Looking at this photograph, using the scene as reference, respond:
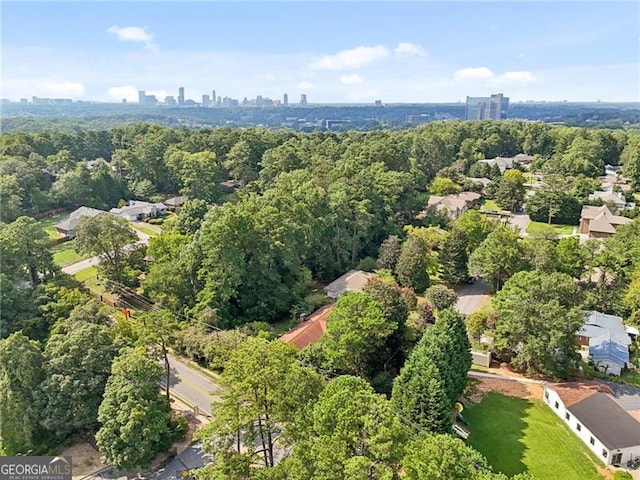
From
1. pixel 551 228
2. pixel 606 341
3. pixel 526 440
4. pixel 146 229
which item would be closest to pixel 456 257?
pixel 606 341

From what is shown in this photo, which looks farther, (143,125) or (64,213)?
(143,125)

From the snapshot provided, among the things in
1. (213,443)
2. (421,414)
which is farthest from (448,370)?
(213,443)

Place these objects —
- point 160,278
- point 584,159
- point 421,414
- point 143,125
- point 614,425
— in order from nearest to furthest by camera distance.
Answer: point 421,414, point 614,425, point 160,278, point 584,159, point 143,125

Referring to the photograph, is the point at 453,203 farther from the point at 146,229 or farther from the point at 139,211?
the point at 139,211

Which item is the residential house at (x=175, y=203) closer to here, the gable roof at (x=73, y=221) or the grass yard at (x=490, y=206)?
the gable roof at (x=73, y=221)

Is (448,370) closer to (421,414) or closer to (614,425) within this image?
(421,414)

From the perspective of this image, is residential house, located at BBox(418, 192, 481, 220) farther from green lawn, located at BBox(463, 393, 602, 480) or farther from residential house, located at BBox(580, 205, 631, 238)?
green lawn, located at BBox(463, 393, 602, 480)
